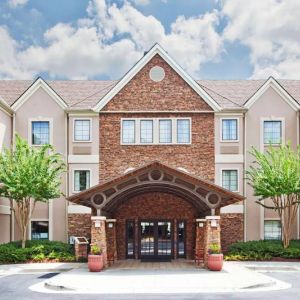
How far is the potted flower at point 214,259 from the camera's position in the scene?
73.2ft

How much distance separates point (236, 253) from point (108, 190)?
325 inches

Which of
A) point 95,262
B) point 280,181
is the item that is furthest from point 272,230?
point 95,262

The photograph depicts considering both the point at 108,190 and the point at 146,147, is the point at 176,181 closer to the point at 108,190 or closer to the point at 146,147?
the point at 108,190

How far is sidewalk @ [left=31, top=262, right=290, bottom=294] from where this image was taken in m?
17.5

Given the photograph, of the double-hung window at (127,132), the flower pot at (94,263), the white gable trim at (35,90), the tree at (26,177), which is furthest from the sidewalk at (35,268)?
the white gable trim at (35,90)

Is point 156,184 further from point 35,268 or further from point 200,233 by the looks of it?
point 35,268

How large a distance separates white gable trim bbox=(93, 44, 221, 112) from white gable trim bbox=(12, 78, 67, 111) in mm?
2212

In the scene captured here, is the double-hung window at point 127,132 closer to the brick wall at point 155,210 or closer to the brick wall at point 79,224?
the brick wall at point 155,210

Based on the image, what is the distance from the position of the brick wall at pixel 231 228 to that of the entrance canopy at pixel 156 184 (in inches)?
191

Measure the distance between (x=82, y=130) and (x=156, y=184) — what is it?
7.23m

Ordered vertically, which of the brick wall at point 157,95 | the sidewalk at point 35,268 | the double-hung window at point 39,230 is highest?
the brick wall at point 157,95

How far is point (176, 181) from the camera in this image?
24.1 meters

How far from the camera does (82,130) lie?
30547 millimetres

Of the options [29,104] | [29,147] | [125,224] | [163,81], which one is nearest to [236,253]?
[125,224]
